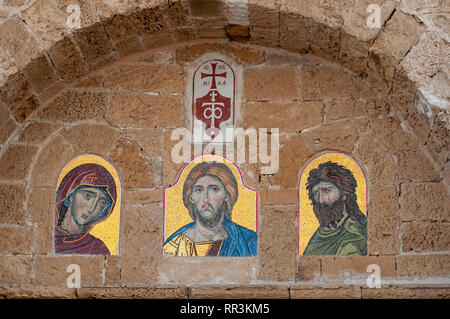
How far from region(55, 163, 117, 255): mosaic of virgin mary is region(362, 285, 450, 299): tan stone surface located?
183 centimetres

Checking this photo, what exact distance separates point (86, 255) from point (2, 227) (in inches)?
24.8

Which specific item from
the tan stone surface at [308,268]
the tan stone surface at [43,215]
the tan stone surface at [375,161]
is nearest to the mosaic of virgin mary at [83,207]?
the tan stone surface at [43,215]

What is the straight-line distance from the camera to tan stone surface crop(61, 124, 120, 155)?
568 cm

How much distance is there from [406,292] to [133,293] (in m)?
1.83

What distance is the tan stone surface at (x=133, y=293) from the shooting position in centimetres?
532

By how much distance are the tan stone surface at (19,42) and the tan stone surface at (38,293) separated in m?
1.54

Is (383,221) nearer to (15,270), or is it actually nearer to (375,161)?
(375,161)

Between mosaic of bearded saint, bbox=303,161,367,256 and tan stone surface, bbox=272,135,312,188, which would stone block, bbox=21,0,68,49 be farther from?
mosaic of bearded saint, bbox=303,161,367,256

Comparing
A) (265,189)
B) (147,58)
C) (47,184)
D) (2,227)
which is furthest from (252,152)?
(2,227)

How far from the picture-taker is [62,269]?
17.9 feet

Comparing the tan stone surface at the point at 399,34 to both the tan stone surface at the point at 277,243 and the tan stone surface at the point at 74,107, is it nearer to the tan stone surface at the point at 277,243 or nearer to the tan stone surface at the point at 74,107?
the tan stone surface at the point at 277,243

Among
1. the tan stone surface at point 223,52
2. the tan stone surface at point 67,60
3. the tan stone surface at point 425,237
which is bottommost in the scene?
the tan stone surface at point 425,237

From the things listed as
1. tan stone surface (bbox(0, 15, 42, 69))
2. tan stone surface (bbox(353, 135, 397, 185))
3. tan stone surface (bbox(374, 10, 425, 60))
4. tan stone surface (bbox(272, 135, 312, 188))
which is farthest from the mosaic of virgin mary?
tan stone surface (bbox(374, 10, 425, 60))

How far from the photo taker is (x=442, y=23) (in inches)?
205
